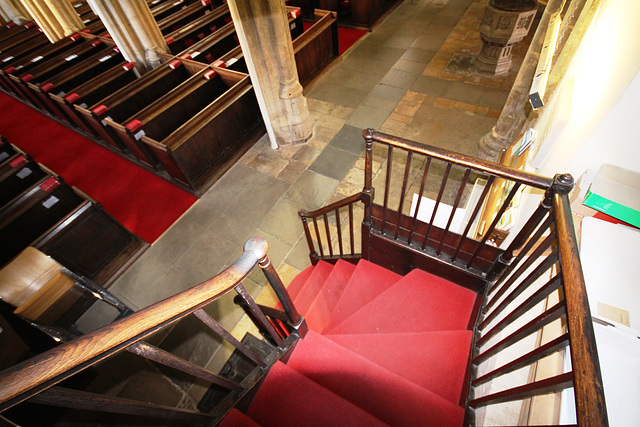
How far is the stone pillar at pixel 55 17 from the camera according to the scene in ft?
21.4

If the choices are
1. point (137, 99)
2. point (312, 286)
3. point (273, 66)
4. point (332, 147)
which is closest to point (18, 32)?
point (137, 99)

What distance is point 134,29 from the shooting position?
5180mm

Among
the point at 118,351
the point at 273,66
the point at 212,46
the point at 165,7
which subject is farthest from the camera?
the point at 165,7

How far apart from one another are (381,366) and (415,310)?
0.55 meters

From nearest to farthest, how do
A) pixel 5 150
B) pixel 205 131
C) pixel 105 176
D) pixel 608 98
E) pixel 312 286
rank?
pixel 608 98
pixel 312 286
pixel 205 131
pixel 5 150
pixel 105 176

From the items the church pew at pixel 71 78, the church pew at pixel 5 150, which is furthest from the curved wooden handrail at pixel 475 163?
the church pew at pixel 5 150

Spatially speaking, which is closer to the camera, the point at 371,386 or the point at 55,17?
the point at 371,386

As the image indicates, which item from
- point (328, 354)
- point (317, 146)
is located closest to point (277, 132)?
point (317, 146)

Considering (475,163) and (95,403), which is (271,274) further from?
(475,163)

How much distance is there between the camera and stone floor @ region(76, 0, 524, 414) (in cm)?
371

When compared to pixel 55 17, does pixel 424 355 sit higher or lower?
lower

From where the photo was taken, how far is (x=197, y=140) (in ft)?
13.5

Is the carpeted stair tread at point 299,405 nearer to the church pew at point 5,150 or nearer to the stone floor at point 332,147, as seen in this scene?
the stone floor at point 332,147

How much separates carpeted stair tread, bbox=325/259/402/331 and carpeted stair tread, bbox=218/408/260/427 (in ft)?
3.18
